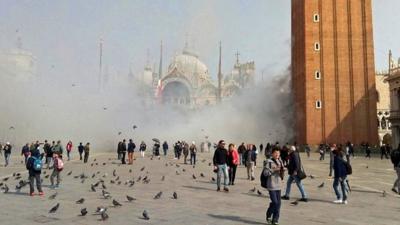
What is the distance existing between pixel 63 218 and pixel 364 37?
44.2 metres

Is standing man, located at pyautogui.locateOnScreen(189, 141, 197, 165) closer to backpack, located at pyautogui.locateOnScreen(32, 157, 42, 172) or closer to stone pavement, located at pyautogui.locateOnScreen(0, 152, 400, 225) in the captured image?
stone pavement, located at pyautogui.locateOnScreen(0, 152, 400, 225)

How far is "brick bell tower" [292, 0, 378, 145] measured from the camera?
44969mm

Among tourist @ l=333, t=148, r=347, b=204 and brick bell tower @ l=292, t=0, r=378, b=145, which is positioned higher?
brick bell tower @ l=292, t=0, r=378, b=145

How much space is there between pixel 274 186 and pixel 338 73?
40517 millimetres

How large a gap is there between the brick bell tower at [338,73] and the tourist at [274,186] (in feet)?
124

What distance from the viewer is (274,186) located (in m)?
7.76

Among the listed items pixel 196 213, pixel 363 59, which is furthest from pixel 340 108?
pixel 196 213

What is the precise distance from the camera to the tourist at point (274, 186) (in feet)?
25.1

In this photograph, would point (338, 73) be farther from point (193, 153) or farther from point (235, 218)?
point (235, 218)

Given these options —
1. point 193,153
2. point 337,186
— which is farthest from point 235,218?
point 193,153

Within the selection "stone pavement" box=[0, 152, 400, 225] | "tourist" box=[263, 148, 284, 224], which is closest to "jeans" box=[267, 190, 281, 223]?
"tourist" box=[263, 148, 284, 224]

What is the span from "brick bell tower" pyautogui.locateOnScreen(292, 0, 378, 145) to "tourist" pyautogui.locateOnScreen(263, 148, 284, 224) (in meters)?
37.7

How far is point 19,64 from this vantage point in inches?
2506

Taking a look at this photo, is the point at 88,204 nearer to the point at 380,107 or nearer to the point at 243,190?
the point at 243,190
